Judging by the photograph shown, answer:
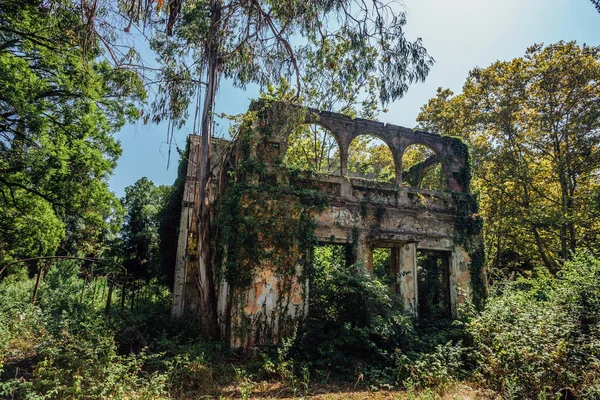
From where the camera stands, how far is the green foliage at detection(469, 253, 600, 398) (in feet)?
17.3

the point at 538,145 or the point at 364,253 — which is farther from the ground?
the point at 538,145

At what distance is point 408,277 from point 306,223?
10.8 feet

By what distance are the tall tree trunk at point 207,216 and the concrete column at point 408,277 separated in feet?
16.1

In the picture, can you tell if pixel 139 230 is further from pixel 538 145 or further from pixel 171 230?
pixel 538 145

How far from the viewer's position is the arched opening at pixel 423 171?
477 inches

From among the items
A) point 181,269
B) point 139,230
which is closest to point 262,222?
point 181,269

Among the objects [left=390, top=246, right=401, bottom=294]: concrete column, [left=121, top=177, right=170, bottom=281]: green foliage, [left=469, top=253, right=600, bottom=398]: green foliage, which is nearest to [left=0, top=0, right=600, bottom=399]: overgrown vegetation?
[left=469, top=253, right=600, bottom=398]: green foliage

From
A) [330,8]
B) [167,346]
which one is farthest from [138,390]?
[330,8]

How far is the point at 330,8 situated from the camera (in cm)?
580

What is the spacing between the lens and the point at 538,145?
1492 cm

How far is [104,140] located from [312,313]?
37.3 feet

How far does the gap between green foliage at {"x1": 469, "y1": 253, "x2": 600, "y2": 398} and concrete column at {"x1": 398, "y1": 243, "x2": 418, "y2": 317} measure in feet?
6.37

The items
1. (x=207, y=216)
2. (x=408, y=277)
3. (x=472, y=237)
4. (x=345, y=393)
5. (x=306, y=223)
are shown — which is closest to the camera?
(x=345, y=393)

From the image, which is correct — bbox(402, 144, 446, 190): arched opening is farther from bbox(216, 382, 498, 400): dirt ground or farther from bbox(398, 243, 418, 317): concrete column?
bbox(216, 382, 498, 400): dirt ground
